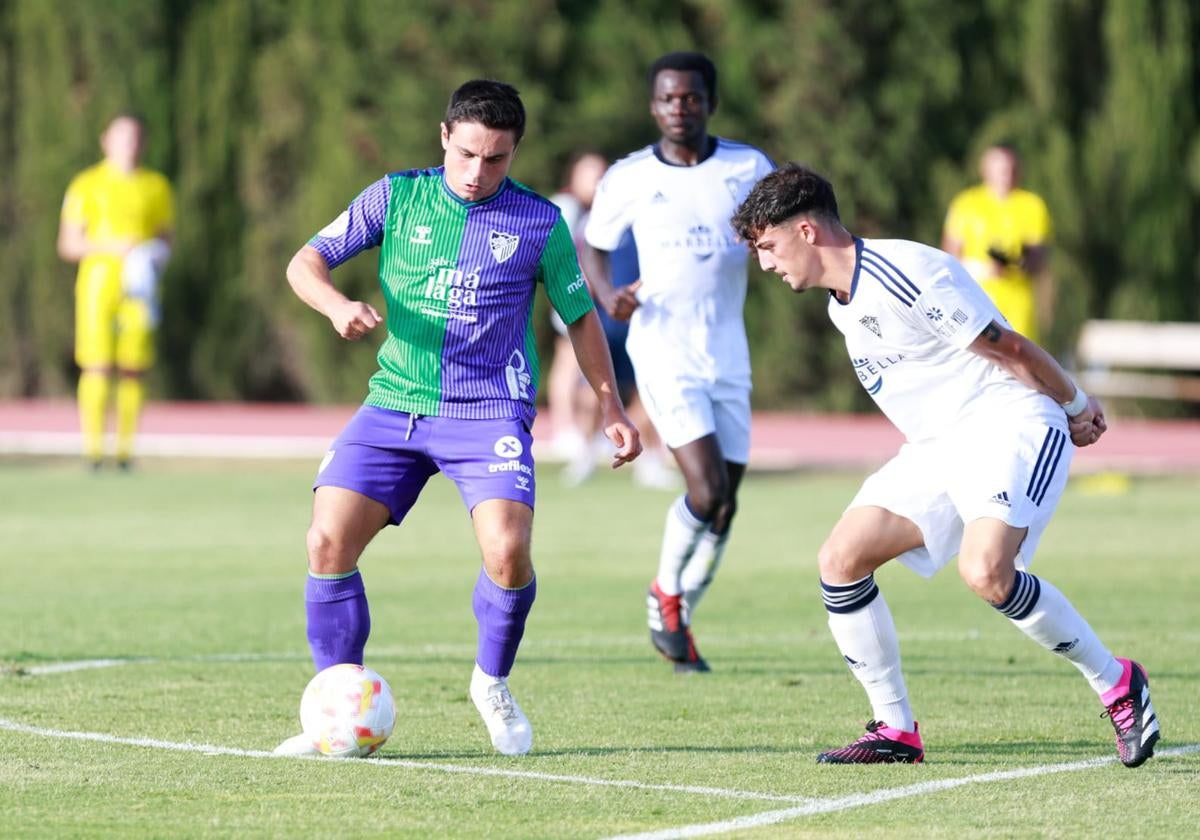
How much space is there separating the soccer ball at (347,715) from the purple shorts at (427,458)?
629 millimetres

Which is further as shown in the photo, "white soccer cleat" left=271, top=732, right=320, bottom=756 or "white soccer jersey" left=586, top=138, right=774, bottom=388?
"white soccer jersey" left=586, top=138, right=774, bottom=388

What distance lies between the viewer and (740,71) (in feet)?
74.9

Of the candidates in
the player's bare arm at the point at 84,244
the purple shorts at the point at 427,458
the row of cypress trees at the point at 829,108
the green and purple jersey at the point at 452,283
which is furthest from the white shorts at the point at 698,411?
the row of cypress trees at the point at 829,108

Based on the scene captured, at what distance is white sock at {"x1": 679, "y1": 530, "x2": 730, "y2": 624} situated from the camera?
350 inches

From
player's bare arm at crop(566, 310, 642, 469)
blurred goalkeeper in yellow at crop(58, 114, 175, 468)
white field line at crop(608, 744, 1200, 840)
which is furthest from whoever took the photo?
blurred goalkeeper in yellow at crop(58, 114, 175, 468)

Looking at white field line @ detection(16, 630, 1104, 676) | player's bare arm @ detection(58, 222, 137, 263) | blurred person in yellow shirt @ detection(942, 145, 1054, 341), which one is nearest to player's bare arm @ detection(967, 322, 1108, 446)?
white field line @ detection(16, 630, 1104, 676)

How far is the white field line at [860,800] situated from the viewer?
5.41 m

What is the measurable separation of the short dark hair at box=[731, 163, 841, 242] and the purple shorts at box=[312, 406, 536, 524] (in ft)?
3.37

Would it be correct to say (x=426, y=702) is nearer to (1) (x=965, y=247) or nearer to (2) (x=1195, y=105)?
(1) (x=965, y=247)

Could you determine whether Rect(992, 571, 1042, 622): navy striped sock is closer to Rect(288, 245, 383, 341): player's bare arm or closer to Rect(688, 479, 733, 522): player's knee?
Rect(288, 245, 383, 341): player's bare arm

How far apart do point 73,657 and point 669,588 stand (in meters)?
2.49

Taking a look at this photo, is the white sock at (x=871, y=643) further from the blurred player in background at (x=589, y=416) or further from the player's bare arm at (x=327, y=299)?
the blurred player in background at (x=589, y=416)

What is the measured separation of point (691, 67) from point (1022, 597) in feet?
11.9

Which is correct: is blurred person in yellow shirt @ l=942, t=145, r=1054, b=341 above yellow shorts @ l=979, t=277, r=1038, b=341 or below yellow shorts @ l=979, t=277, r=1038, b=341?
above
